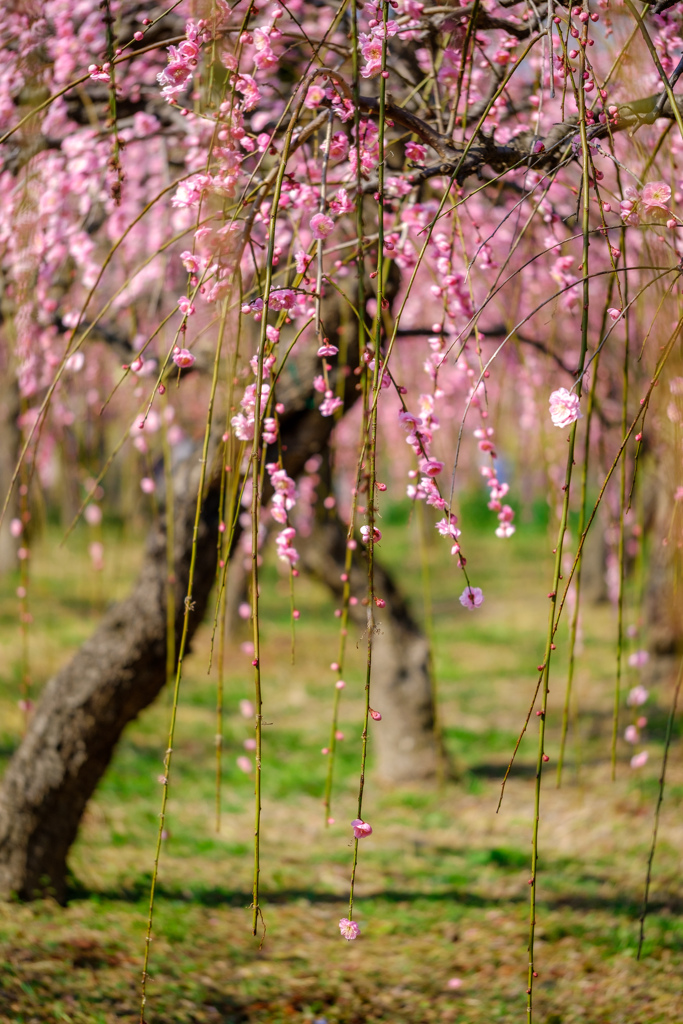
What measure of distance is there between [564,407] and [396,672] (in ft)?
10.5

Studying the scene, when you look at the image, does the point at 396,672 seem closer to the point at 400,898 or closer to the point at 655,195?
the point at 400,898

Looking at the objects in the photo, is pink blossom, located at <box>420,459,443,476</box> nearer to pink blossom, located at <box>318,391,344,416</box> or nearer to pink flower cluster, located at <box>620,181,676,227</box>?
pink blossom, located at <box>318,391,344,416</box>

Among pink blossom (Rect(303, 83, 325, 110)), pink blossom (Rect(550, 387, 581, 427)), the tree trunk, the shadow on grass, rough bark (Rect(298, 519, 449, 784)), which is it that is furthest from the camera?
rough bark (Rect(298, 519, 449, 784))

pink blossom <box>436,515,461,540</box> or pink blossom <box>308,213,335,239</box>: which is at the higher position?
pink blossom <box>308,213,335,239</box>

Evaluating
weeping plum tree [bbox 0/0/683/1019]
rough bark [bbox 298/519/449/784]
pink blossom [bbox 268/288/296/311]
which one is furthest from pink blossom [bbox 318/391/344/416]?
rough bark [bbox 298/519/449/784]

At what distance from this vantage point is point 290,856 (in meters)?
3.72

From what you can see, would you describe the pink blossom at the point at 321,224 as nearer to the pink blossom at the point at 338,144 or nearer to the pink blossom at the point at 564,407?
the pink blossom at the point at 338,144

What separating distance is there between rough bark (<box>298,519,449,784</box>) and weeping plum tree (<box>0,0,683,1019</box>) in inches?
0.6

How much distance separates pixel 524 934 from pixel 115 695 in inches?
66.4

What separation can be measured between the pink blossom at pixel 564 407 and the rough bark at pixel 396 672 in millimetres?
2884

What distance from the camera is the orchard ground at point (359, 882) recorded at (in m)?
2.45

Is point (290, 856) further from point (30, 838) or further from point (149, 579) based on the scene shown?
point (149, 579)

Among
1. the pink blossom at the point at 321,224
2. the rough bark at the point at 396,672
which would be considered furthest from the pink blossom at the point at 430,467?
the rough bark at the point at 396,672

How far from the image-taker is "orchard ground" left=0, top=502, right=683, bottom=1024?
2.45 metres
